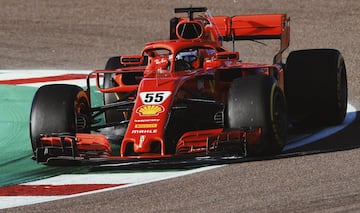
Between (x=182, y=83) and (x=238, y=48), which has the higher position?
(x=182, y=83)

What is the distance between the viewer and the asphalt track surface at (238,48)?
814 centimetres

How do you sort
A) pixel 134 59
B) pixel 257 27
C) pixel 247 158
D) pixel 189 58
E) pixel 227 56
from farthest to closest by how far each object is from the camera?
pixel 257 27
pixel 134 59
pixel 189 58
pixel 227 56
pixel 247 158

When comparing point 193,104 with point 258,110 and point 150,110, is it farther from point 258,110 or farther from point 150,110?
point 258,110

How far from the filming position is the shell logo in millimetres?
9797

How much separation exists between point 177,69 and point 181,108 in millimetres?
897

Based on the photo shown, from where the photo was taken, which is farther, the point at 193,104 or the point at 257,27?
the point at 257,27

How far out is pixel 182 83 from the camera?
1023cm

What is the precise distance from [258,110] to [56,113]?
1.77 meters

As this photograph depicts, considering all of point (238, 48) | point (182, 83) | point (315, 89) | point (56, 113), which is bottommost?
point (238, 48)

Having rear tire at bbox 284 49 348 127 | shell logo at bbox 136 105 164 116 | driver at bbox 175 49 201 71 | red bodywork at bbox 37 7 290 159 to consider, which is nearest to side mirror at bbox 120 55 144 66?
red bodywork at bbox 37 7 290 159

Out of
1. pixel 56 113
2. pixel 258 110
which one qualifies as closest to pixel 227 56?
pixel 258 110

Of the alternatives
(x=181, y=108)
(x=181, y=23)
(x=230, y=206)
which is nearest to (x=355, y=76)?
(x=181, y=23)

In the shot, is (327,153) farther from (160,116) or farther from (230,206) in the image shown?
(230,206)

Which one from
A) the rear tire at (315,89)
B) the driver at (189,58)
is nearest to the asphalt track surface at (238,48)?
the rear tire at (315,89)
